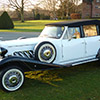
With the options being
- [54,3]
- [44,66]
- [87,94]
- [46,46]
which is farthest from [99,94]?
[54,3]

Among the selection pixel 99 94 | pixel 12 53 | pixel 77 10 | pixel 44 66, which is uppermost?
pixel 77 10

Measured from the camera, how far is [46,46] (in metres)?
4.09

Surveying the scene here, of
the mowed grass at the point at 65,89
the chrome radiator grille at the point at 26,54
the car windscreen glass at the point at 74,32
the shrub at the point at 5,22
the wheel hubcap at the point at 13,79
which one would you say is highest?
the shrub at the point at 5,22

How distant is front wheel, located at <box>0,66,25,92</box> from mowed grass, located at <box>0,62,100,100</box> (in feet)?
0.51

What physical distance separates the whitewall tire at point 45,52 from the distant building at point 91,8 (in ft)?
173

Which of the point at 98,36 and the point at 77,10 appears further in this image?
the point at 77,10

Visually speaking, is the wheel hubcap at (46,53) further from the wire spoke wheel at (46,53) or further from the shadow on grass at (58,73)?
the shadow on grass at (58,73)

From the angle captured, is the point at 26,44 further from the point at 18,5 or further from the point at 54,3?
the point at 54,3

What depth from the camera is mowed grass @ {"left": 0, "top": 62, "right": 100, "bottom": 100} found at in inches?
133

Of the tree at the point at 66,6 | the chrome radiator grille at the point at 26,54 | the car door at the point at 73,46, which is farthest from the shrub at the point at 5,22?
the tree at the point at 66,6

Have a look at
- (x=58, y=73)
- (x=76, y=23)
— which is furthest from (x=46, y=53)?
(x=76, y=23)

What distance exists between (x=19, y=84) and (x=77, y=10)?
64.3m

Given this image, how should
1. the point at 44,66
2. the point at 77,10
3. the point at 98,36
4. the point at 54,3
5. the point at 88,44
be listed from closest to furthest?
the point at 44,66 → the point at 88,44 → the point at 98,36 → the point at 54,3 → the point at 77,10

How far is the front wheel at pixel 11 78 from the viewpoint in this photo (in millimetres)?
3488
